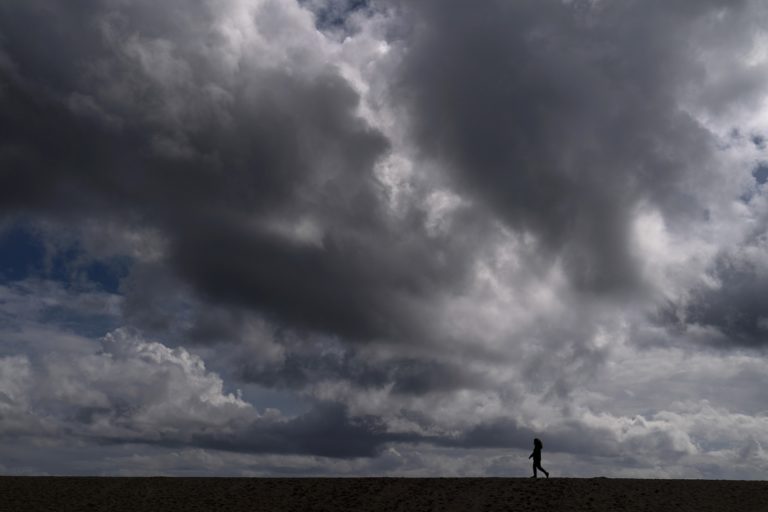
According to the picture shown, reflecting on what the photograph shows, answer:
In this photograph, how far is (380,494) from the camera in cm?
3719

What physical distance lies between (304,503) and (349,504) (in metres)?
2.48

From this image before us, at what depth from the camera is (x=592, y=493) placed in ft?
115

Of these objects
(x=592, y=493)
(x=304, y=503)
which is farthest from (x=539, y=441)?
(x=304, y=503)

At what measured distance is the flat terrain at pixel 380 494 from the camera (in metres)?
33.9

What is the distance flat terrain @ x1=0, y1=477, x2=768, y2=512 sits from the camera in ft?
111

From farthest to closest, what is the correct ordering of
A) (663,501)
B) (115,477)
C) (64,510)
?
(115,477) → (64,510) → (663,501)

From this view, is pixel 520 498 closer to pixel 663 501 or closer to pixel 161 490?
pixel 663 501

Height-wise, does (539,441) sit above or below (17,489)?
above

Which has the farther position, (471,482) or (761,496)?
(471,482)

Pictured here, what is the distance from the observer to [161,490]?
39312mm

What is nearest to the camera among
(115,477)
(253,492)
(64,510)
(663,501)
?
(663,501)

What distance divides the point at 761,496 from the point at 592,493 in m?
8.03

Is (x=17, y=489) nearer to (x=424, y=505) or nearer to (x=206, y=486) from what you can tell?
(x=206, y=486)

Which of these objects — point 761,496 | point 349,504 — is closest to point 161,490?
point 349,504
